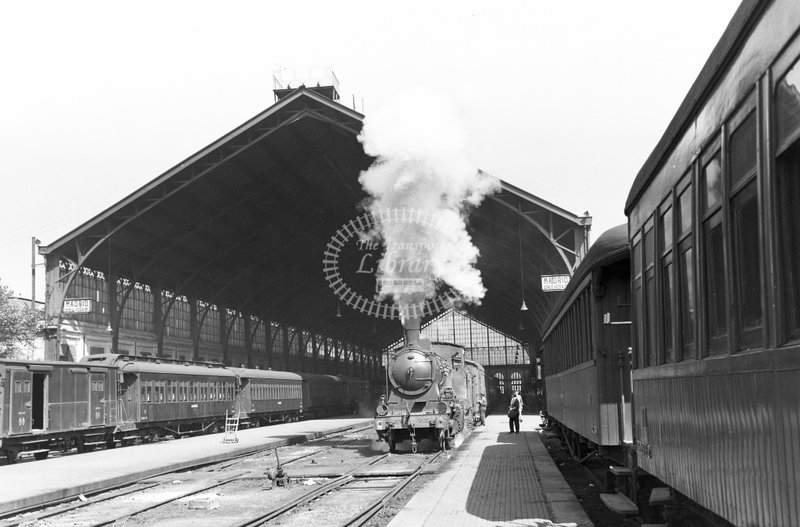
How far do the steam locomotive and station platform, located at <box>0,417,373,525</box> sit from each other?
13.8 feet

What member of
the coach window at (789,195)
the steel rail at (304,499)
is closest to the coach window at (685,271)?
the coach window at (789,195)

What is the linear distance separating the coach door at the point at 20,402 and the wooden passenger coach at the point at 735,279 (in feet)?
57.8

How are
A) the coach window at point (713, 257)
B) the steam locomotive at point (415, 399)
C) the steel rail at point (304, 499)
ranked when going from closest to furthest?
the coach window at point (713, 257) → the steel rail at point (304, 499) → the steam locomotive at point (415, 399)

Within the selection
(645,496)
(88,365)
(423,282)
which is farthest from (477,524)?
(88,365)

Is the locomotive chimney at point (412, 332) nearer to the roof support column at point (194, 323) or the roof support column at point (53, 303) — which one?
the roof support column at point (53, 303)

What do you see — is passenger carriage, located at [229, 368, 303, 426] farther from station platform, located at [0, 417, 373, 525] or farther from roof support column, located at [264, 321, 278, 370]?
station platform, located at [0, 417, 373, 525]

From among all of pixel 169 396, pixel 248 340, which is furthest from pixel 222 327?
pixel 169 396

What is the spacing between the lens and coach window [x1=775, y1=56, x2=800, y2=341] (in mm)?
3037

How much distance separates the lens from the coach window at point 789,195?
3.04 meters

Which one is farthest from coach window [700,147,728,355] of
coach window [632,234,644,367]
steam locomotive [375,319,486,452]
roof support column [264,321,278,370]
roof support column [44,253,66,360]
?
roof support column [264,321,278,370]

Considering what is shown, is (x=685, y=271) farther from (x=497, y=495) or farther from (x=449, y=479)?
(x=449, y=479)

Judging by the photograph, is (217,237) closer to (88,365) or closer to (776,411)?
(88,365)

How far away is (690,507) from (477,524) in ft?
14.8

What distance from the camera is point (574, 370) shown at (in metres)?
11.7
